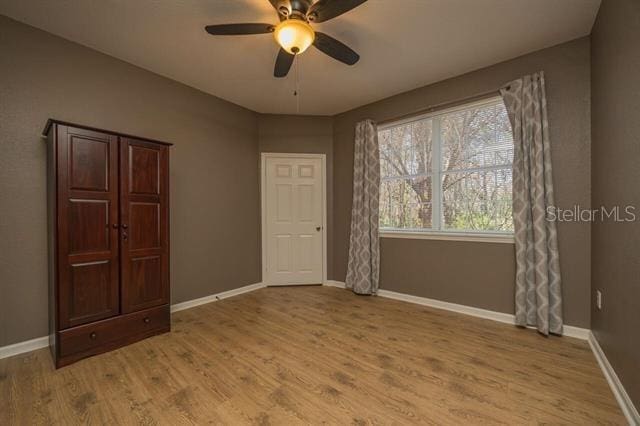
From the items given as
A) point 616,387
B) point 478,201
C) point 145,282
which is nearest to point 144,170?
point 145,282

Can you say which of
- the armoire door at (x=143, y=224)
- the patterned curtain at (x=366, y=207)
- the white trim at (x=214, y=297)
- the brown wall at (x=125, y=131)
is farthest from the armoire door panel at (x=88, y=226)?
the patterned curtain at (x=366, y=207)

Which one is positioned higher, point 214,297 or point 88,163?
point 88,163

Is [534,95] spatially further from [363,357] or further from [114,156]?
[114,156]

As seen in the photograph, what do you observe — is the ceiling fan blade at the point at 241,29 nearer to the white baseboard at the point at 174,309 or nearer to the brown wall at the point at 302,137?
the brown wall at the point at 302,137

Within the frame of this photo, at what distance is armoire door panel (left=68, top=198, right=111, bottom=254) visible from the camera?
2.08 metres

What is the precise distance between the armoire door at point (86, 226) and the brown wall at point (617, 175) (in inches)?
138

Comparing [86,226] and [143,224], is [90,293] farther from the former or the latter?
[143,224]

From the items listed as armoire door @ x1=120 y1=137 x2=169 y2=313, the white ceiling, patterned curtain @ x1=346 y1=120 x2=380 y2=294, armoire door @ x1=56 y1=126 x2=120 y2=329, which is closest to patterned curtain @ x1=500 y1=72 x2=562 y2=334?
the white ceiling

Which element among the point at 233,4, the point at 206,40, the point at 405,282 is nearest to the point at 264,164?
the point at 206,40

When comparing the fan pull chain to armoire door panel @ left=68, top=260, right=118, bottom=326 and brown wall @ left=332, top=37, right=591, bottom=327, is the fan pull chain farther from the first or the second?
armoire door panel @ left=68, top=260, right=118, bottom=326

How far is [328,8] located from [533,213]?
2494 millimetres

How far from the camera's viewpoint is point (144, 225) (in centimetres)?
247

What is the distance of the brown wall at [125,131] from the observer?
7.13 ft

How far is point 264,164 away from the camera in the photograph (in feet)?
13.8
